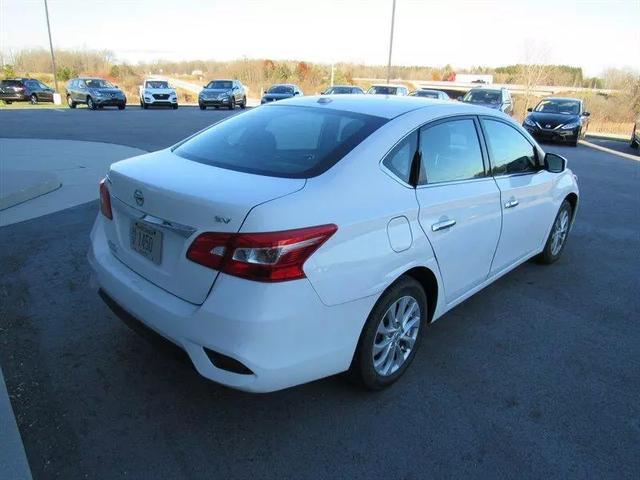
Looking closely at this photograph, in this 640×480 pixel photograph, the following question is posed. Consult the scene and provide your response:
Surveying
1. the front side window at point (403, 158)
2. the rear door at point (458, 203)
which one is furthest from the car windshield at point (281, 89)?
the front side window at point (403, 158)

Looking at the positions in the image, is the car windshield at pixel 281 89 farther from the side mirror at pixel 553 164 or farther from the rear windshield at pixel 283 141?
the rear windshield at pixel 283 141

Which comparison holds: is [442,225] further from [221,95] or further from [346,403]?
[221,95]

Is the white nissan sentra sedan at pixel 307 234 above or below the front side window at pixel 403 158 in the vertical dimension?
below

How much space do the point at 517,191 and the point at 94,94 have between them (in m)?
25.1

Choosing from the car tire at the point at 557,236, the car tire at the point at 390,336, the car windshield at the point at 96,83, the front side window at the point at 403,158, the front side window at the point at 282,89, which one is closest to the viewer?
the car tire at the point at 390,336

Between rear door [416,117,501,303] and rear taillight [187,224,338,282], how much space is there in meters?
0.90

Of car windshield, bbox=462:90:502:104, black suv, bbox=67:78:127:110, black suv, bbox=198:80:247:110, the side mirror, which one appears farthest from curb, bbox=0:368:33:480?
black suv, bbox=198:80:247:110

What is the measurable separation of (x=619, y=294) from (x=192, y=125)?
16.0m

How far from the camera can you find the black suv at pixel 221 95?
89.5 feet

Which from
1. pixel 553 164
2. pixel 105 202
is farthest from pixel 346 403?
pixel 553 164

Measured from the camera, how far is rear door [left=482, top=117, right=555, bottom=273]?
12.2 feet

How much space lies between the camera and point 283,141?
3.12 meters

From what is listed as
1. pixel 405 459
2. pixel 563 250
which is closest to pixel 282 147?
pixel 405 459

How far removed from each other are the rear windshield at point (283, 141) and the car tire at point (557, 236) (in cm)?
281
